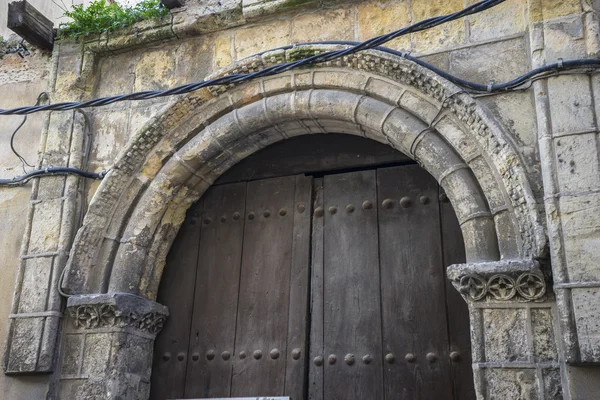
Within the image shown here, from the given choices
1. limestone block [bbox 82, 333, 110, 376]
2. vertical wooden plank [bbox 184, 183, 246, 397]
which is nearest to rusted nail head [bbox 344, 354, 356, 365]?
vertical wooden plank [bbox 184, 183, 246, 397]

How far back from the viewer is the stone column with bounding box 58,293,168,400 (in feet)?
11.3

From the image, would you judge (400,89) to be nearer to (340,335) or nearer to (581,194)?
(581,194)

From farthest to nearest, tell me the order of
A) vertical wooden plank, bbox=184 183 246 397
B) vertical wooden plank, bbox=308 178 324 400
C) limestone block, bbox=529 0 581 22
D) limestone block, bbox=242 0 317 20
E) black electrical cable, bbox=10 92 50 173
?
1. black electrical cable, bbox=10 92 50 173
2. limestone block, bbox=242 0 317 20
3. vertical wooden plank, bbox=184 183 246 397
4. vertical wooden plank, bbox=308 178 324 400
5. limestone block, bbox=529 0 581 22

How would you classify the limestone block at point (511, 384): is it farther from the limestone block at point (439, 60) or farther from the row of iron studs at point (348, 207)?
the limestone block at point (439, 60)

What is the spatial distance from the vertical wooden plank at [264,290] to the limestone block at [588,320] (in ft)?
4.65

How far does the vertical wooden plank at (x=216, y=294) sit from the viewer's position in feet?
11.7

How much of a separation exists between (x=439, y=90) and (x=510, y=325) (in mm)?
1113

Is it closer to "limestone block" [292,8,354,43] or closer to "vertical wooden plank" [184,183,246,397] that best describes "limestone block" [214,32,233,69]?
"limestone block" [292,8,354,43]

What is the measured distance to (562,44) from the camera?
10.1ft

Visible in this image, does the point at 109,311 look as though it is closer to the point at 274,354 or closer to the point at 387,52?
the point at 274,354

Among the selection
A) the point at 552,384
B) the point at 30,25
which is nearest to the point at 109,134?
the point at 30,25

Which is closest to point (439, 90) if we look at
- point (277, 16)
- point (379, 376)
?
point (277, 16)

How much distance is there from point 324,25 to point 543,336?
6.33 feet

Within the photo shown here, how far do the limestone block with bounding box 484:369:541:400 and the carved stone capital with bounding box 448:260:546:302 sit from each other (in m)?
0.29
